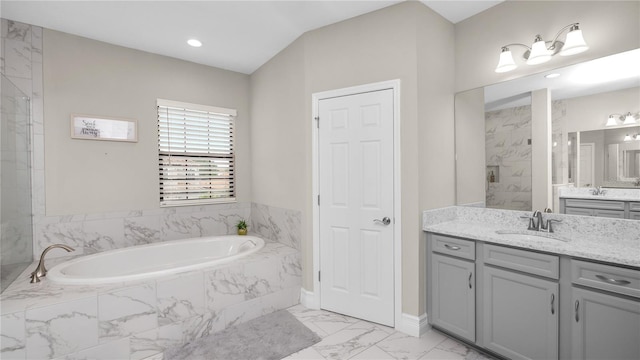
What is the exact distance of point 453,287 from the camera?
2289 millimetres

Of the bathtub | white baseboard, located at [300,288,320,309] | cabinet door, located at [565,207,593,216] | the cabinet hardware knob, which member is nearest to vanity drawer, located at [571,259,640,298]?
the cabinet hardware knob

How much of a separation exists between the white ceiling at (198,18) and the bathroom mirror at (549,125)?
82 centimetres

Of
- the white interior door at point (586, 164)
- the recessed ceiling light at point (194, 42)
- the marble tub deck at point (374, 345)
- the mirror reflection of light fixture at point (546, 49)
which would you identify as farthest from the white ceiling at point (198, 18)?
the marble tub deck at point (374, 345)

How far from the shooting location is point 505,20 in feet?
7.95

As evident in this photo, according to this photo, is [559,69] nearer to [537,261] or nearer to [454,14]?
[454,14]

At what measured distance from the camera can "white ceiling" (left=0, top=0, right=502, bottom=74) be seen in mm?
2469

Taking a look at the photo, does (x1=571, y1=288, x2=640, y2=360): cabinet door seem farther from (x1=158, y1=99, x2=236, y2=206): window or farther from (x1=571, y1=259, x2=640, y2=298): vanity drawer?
(x1=158, y1=99, x2=236, y2=206): window

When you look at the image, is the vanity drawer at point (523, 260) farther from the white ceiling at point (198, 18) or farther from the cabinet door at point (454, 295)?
the white ceiling at point (198, 18)

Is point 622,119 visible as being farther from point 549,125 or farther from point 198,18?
point 198,18

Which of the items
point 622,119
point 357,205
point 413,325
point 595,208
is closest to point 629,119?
point 622,119

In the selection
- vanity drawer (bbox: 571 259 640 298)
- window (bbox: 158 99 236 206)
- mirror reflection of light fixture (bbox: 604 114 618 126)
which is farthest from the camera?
window (bbox: 158 99 236 206)

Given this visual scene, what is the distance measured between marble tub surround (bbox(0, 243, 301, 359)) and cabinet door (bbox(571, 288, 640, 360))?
2.30 m

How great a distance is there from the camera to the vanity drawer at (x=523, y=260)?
5.82 ft

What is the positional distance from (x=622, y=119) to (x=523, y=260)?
1146mm
